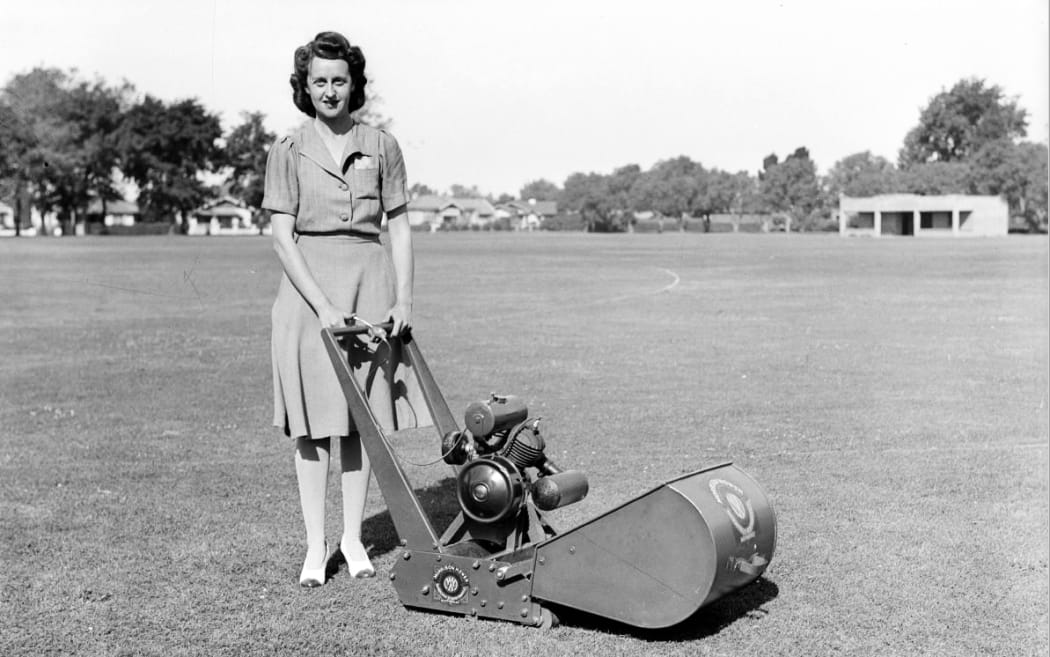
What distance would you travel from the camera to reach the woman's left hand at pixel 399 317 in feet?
17.0

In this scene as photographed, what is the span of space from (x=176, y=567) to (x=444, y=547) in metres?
1.53

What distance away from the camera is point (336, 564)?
574cm

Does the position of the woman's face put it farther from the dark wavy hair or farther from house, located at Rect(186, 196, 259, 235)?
house, located at Rect(186, 196, 259, 235)

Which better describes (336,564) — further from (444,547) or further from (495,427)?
(495,427)

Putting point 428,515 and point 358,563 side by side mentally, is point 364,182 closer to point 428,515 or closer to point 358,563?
point 358,563

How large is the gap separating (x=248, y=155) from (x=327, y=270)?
364ft

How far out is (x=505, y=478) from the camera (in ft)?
15.3

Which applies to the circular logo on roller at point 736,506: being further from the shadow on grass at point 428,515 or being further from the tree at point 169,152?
the tree at point 169,152

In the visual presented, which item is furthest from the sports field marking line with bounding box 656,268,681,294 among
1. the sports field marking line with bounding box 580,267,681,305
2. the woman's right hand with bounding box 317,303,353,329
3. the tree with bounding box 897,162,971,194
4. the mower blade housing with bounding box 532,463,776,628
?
the tree with bounding box 897,162,971,194

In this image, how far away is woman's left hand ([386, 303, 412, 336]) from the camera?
17.0 ft

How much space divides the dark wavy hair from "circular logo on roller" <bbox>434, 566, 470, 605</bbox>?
2099 millimetres

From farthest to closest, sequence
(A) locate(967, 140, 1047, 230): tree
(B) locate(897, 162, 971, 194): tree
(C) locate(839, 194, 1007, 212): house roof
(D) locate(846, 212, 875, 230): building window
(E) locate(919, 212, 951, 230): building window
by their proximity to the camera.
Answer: (B) locate(897, 162, 971, 194): tree, (D) locate(846, 212, 875, 230): building window, (E) locate(919, 212, 951, 230): building window, (C) locate(839, 194, 1007, 212): house roof, (A) locate(967, 140, 1047, 230): tree

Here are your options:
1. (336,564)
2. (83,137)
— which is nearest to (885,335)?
(336,564)

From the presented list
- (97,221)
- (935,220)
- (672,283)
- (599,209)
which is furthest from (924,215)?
(672,283)
